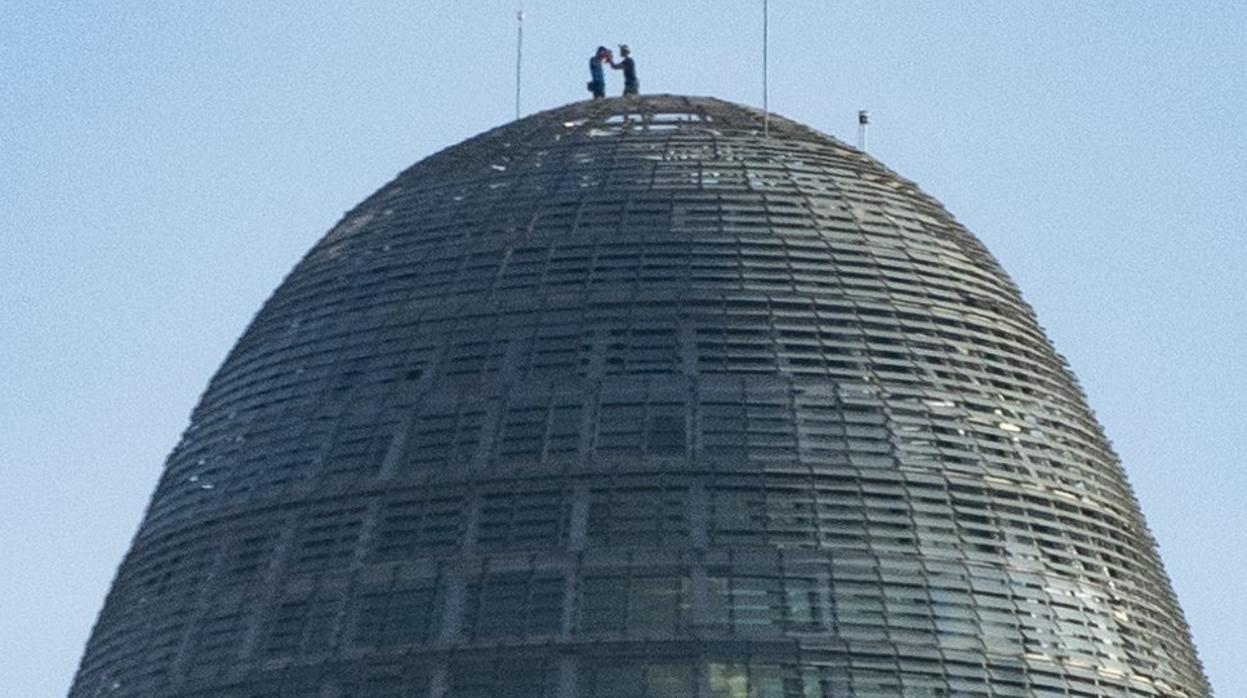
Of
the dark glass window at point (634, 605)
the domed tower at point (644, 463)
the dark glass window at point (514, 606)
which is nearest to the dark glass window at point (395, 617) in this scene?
the domed tower at point (644, 463)

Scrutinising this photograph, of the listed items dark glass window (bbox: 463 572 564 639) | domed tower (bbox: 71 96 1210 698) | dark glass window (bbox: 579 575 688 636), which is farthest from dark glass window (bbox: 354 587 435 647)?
dark glass window (bbox: 579 575 688 636)

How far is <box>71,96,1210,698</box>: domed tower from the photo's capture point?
124438mm

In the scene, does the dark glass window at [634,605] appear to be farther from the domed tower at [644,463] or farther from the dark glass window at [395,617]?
the dark glass window at [395,617]

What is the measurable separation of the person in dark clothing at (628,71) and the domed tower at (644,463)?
13.9 feet

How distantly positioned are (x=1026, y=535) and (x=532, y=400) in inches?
574

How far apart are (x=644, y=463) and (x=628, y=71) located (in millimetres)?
21303

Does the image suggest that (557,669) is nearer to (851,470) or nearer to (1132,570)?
(851,470)

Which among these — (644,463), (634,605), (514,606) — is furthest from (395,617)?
(644,463)

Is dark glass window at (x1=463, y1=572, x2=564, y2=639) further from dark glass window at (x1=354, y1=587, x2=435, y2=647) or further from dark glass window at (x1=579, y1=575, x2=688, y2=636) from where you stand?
dark glass window at (x1=354, y1=587, x2=435, y2=647)

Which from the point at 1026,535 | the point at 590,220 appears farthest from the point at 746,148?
the point at 1026,535

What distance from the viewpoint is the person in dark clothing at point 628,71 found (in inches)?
5659

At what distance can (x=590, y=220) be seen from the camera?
13388 centimetres

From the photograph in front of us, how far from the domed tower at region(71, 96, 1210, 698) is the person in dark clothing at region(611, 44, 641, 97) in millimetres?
4232

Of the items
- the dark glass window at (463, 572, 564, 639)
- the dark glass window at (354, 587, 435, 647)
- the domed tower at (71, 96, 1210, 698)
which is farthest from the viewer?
the dark glass window at (354, 587, 435, 647)
